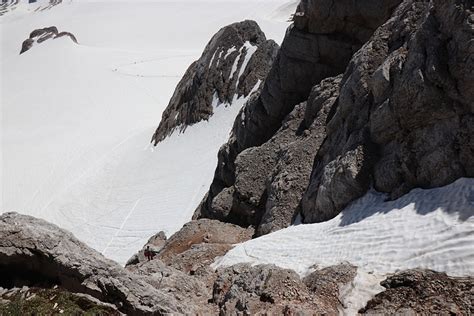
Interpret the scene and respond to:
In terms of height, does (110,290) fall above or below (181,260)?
above

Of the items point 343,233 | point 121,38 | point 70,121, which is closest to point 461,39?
point 343,233

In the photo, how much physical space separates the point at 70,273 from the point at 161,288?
2176 mm

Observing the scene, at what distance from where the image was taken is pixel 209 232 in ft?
60.8

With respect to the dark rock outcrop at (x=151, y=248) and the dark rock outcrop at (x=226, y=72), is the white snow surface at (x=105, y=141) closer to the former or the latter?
the dark rock outcrop at (x=226, y=72)

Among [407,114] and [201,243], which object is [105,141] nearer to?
[201,243]

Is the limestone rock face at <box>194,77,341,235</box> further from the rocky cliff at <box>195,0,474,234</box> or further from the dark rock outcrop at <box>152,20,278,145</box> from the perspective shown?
the dark rock outcrop at <box>152,20,278,145</box>

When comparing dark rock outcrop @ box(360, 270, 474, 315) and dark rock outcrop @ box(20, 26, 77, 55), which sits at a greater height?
dark rock outcrop @ box(20, 26, 77, 55)

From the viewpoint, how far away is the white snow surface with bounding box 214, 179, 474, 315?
9.20m

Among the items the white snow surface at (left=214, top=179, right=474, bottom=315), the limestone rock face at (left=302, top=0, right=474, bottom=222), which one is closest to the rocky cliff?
the limestone rock face at (left=302, top=0, right=474, bottom=222)

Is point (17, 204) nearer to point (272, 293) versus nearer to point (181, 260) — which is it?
point (181, 260)

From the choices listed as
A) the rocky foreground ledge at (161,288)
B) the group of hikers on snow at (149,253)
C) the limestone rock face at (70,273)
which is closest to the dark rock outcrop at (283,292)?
the rocky foreground ledge at (161,288)

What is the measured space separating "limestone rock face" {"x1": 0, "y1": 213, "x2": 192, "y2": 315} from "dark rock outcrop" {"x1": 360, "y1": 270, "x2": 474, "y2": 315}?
4.18 meters

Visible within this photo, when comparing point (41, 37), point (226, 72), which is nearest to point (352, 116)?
point (226, 72)

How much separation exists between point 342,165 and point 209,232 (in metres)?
7.46
